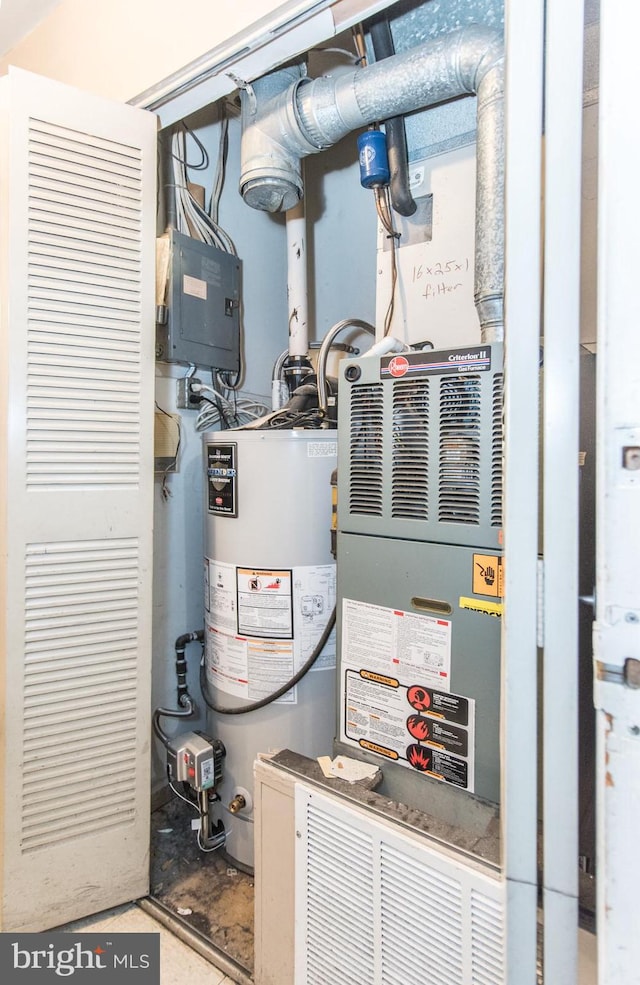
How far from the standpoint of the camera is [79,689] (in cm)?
144

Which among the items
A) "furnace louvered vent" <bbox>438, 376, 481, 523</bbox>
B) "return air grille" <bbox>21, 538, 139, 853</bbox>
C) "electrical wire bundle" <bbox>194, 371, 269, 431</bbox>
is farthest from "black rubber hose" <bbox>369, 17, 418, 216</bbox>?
"return air grille" <bbox>21, 538, 139, 853</bbox>

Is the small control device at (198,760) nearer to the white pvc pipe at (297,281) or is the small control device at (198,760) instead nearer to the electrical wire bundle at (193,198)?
the white pvc pipe at (297,281)

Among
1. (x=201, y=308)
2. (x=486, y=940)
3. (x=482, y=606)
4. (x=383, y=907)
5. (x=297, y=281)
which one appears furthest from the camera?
(x=297, y=281)

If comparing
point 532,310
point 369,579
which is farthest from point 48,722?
point 532,310

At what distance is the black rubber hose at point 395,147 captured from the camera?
1.49 m

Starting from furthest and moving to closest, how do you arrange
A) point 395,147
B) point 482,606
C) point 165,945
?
1. point 395,147
2. point 165,945
3. point 482,606

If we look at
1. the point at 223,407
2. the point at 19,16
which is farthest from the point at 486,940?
the point at 19,16

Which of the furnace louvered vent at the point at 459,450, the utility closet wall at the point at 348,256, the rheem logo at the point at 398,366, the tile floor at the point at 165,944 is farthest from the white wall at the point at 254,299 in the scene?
the furnace louvered vent at the point at 459,450

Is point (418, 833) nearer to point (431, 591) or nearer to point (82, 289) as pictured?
point (431, 591)

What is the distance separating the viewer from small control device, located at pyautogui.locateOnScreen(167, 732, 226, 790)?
63.2 inches

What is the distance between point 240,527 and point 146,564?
29cm

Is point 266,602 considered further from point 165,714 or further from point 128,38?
point 128,38

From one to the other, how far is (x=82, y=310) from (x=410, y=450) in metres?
0.95

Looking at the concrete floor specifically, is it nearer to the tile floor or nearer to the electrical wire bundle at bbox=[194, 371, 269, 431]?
the tile floor
